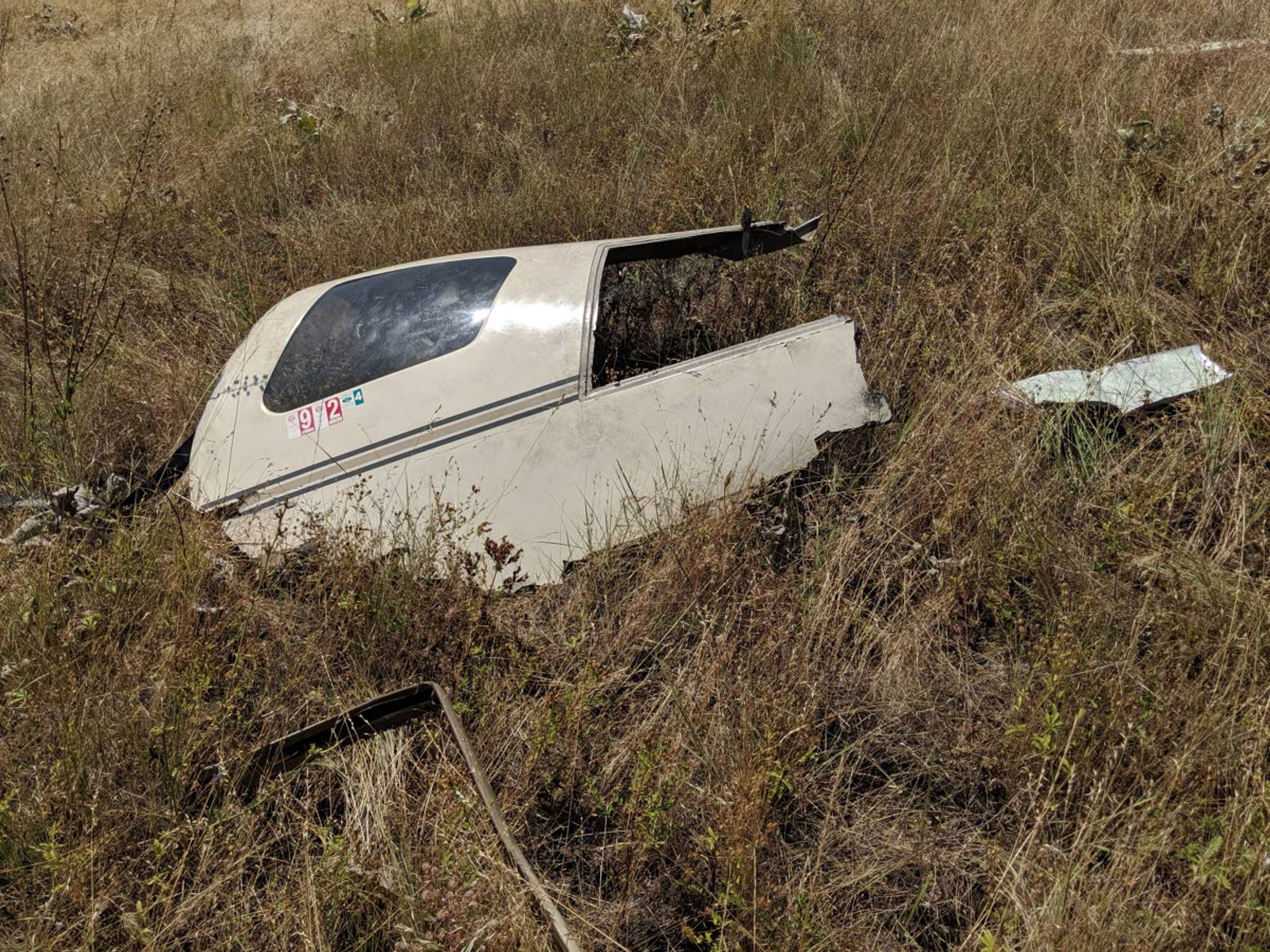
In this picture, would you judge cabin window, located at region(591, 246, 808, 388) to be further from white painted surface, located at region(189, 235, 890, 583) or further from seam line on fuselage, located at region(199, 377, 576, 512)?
seam line on fuselage, located at region(199, 377, 576, 512)

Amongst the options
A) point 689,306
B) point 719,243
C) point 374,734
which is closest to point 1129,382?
point 719,243

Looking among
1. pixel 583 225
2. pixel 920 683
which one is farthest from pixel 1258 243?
Answer: pixel 583 225

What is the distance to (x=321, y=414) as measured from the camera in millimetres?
3170

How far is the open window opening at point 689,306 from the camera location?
3.89 metres

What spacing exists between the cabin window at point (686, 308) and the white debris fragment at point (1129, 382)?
1.10 m

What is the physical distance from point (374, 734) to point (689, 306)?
236 cm

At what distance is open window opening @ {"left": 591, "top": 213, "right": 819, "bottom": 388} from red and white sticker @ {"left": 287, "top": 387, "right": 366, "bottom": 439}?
3.47 feet

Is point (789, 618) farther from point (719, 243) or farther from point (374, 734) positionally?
point (719, 243)

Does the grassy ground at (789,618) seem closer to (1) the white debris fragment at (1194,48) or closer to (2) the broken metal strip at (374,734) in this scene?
(2) the broken metal strip at (374,734)

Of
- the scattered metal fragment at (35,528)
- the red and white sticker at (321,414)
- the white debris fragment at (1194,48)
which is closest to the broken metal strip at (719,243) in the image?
the red and white sticker at (321,414)

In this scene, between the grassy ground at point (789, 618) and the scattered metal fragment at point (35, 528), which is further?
the scattered metal fragment at point (35, 528)

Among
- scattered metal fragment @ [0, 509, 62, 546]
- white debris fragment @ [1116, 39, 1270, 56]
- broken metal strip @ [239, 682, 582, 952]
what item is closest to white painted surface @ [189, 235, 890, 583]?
broken metal strip @ [239, 682, 582, 952]

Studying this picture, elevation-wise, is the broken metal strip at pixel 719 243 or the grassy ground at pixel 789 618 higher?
the broken metal strip at pixel 719 243

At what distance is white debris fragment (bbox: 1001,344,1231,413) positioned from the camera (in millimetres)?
3217
